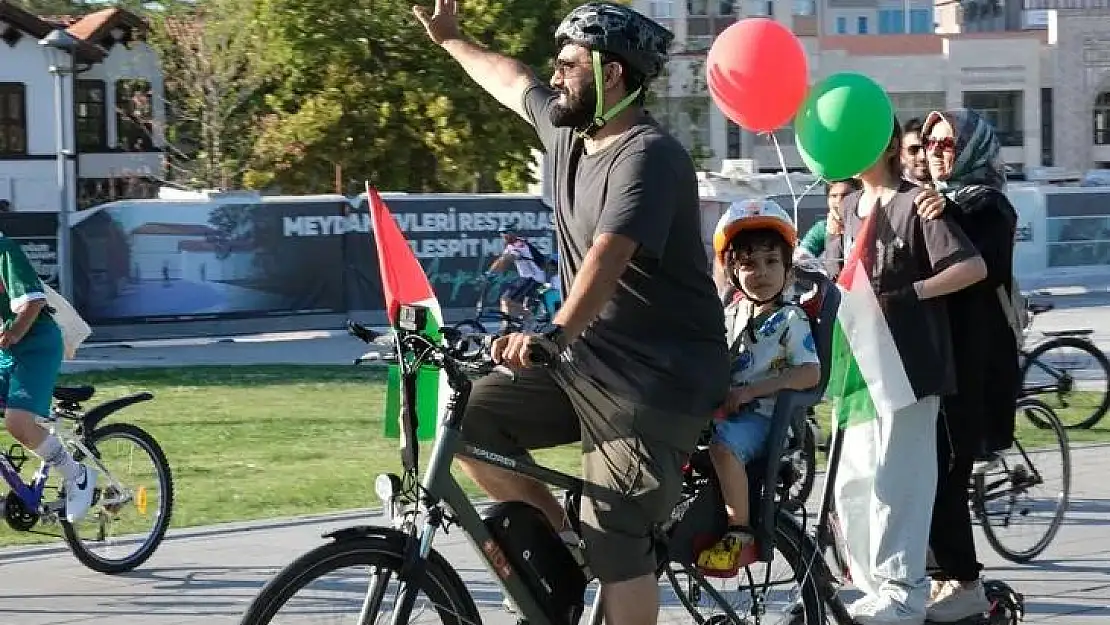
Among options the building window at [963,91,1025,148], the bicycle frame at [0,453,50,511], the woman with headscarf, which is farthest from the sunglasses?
the building window at [963,91,1025,148]

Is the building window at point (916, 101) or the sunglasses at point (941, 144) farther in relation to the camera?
the building window at point (916, 101)

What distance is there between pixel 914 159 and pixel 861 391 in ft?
4.62

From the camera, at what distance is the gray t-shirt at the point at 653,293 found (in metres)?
4.49

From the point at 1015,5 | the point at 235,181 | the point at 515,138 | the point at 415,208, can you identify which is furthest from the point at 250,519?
the point at 1015,5

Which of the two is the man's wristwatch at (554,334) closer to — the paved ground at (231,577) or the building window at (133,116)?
the paved ground at (231,577)

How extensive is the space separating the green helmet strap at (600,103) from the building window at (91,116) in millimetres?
48220

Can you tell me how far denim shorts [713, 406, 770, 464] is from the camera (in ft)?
17.1

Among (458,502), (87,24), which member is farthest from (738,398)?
(87,24)

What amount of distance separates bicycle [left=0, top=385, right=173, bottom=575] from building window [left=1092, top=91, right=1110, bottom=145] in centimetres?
6442

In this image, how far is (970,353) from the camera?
20.9 feet

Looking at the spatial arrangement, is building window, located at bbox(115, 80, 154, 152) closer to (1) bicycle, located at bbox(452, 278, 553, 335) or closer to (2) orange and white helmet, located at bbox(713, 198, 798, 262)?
(1) bicycle, located at bbox(452, 278, 553, 335)

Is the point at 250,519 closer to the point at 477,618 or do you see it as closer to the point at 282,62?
the point at 477,618

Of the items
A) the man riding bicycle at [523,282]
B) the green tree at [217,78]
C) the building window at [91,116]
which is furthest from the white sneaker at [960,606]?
the building window at [91,116]

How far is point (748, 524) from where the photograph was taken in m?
5.20
